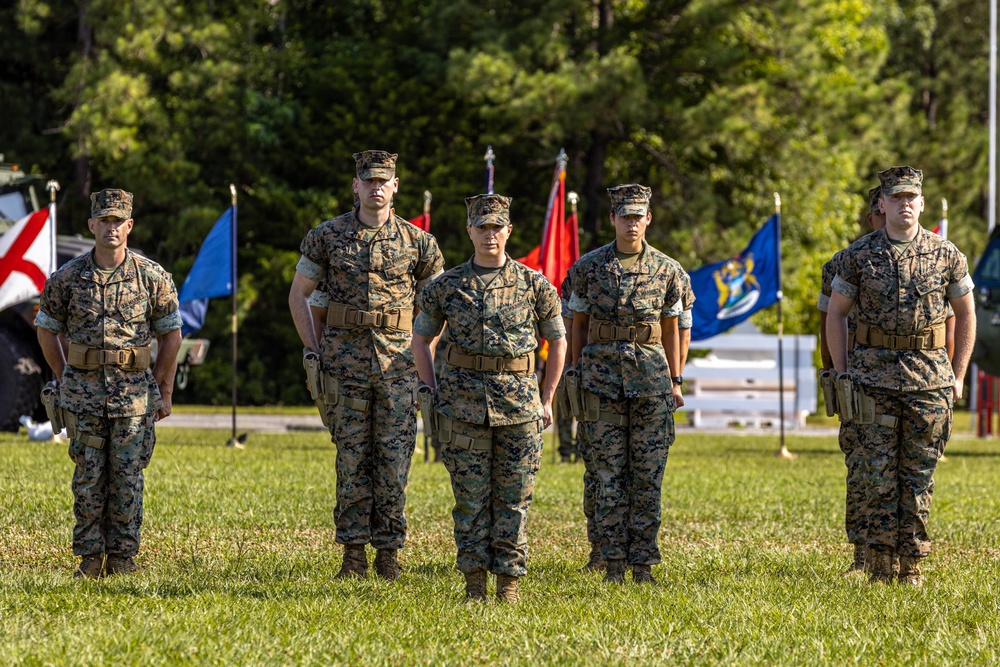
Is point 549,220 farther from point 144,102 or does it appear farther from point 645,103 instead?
point 144,102

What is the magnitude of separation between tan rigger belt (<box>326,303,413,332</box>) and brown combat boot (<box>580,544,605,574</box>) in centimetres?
175

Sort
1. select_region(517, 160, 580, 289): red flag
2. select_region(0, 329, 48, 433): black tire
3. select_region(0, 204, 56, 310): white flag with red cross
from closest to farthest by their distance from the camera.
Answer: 1. select_region(0, 204, 56, 310): white flag with red cross
2. select_region(517, 160, 580, 289): red flag
3. select_region(0, 329, 48, 433): black tire

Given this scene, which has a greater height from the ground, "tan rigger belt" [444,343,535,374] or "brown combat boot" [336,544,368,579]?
"tan rigger belt" [444,343,535,374]

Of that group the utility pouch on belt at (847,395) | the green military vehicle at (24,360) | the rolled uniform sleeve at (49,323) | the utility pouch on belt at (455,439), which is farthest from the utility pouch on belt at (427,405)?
the green military vehicle at (24,360)

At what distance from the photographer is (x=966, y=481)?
14180 mm

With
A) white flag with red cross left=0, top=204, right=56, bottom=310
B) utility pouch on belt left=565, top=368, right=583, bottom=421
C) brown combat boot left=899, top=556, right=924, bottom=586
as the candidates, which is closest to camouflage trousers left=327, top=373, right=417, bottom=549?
utility pouch on belt left=565, top=368, right=583, bottom=421

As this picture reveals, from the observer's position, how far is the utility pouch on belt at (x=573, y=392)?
7.91 m

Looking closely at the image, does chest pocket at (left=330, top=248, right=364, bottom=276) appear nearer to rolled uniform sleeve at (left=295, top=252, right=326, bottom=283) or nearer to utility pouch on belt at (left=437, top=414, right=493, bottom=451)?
rolled uniform sleeve at (left=295, top=252, right=326, bottom=283)

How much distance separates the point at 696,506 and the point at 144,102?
18.7 metres

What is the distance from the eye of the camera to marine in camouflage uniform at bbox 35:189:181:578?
774 cm

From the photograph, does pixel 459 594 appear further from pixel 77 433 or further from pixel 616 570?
pixel 77 433

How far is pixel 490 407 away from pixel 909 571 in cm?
258

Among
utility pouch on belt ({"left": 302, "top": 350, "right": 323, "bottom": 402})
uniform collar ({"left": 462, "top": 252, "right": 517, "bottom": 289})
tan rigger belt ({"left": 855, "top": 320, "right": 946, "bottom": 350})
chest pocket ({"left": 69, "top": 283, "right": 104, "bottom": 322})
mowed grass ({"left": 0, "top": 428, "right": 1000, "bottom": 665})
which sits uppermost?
uniform collar ({"left": 462, "top": 252, "right": 517, "bottom": 289})

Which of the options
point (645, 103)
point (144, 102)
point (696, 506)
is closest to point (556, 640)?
point (696, 506)
